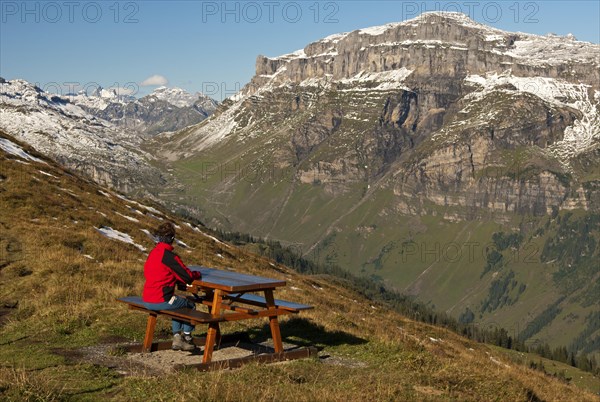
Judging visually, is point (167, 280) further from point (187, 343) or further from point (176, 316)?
point (187, 343)

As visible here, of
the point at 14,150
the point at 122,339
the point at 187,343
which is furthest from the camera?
the point at 14,150

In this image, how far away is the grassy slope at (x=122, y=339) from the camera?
1596 cm

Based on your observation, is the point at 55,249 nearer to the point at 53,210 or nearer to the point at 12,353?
the point at 53,210

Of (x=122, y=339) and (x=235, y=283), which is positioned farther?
(x=122, y=339)

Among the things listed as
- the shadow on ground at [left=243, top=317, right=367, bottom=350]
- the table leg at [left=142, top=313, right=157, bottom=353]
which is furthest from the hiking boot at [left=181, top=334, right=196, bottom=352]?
the shadow on ground at [left=243, top=317, right=367, bottom=350]

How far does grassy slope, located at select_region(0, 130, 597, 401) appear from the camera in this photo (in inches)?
628

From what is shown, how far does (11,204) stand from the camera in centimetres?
4266

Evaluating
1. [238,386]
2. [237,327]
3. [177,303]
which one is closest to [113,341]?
[177,303]

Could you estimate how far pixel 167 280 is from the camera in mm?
21109

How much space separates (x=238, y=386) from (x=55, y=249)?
68.2 feet

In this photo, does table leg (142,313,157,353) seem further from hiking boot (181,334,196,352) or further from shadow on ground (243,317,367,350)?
shadow on ground (243,317,367,350)

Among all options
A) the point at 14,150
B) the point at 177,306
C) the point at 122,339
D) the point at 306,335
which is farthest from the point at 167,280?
the point at 14,150

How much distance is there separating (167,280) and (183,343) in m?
2.01

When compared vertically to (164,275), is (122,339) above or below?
below
